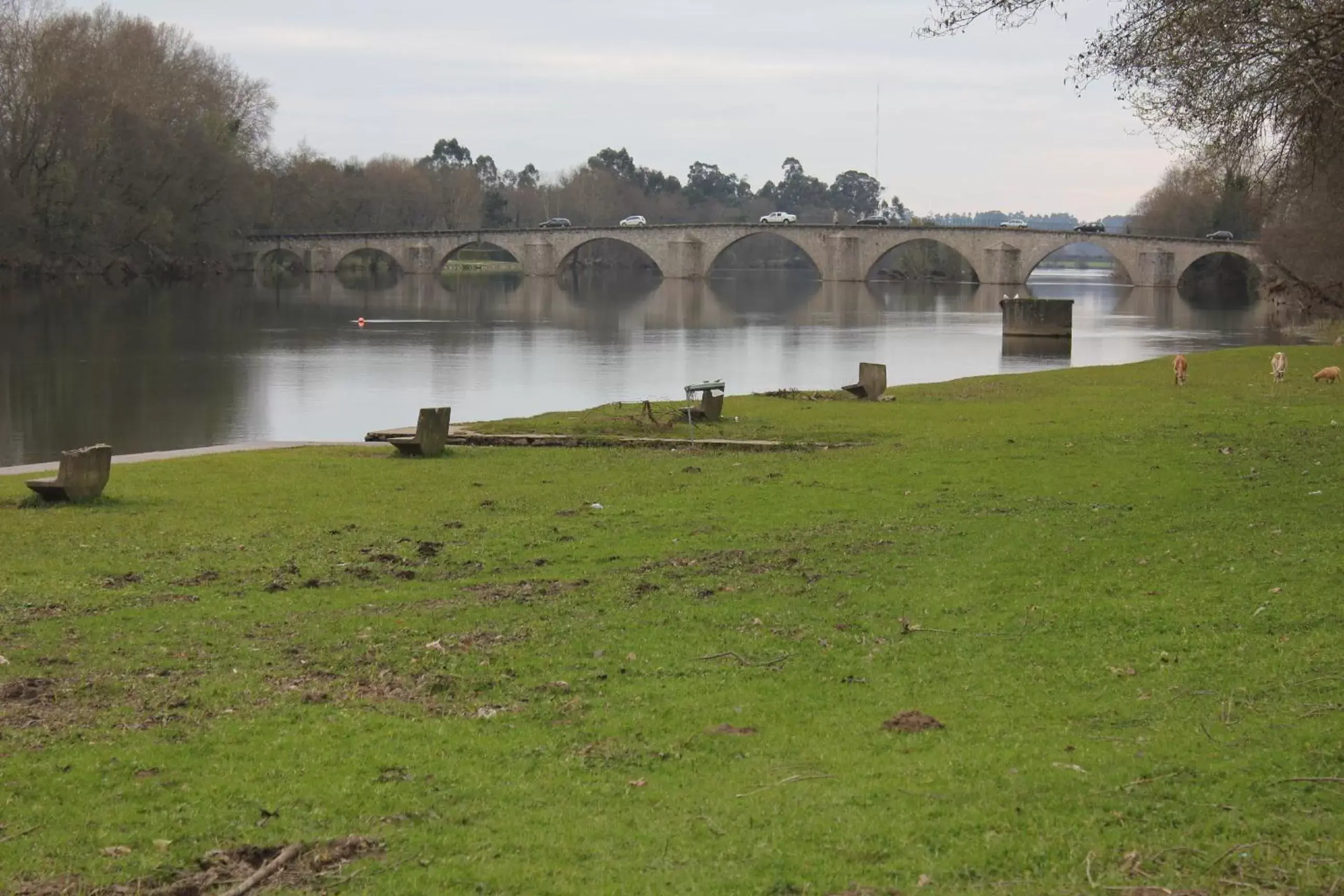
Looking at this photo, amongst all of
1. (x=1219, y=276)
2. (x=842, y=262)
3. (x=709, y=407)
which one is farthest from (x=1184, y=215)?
(x=709, y=407)

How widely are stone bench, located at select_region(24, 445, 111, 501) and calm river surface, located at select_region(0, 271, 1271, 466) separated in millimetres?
9323

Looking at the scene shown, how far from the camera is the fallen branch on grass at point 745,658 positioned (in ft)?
29.4

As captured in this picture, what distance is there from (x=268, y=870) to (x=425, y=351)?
46.5 metres

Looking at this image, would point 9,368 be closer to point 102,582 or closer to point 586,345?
point 586,345

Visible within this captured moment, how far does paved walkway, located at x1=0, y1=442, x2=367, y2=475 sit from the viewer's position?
20.9 meters

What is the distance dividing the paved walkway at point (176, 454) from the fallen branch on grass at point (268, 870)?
1547 centimetres

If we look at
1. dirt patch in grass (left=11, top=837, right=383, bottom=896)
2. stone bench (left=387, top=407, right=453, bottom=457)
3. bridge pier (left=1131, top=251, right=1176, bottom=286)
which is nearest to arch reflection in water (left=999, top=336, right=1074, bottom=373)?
stone bench (left=387, top=407, right=453, bottom=457)

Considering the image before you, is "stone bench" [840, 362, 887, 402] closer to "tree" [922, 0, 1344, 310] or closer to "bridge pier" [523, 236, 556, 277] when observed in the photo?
"tree" [922, 0, 1344, 310]

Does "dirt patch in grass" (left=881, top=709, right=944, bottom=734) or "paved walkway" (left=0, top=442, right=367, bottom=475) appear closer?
"dirt patch in grass" (left=881, top=709, right=944, bottom=734)

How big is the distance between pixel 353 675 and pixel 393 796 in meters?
2.25

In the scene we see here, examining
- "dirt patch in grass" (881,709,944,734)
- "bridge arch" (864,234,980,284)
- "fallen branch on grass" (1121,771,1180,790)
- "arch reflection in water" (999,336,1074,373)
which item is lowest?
"dirt patch in grass" (881,709,944,734)

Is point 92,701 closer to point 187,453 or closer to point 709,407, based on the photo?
point 187,453

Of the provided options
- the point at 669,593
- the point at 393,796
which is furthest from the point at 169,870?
the point at 669,593

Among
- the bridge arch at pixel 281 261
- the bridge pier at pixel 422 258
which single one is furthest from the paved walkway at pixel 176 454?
the bridge pier at pixel 422 258
